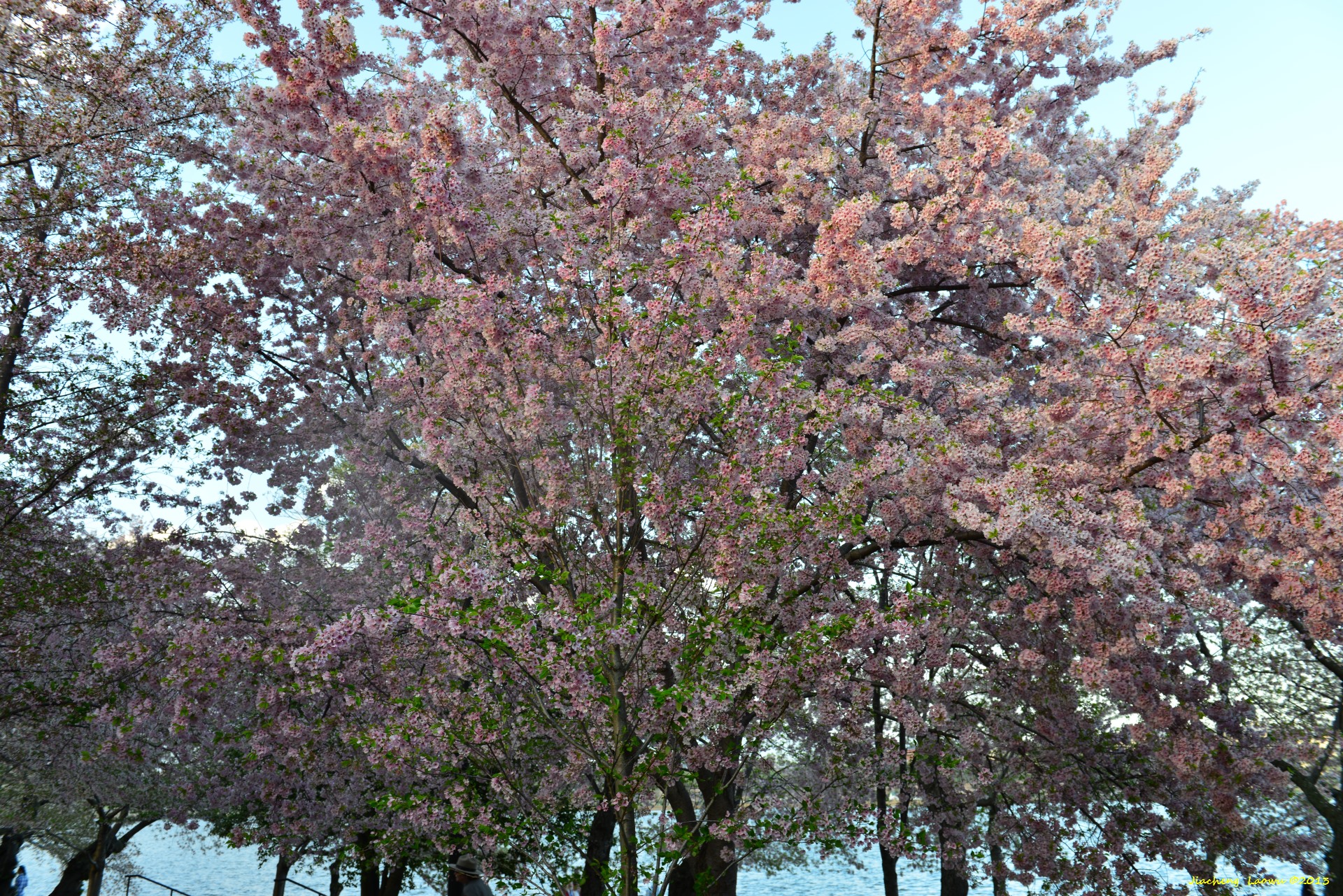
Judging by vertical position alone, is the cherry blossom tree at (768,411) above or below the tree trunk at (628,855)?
above

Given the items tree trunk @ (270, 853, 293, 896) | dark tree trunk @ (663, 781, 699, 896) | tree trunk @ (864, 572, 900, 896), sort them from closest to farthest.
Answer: dark tree trunk @ (663, 781, 699, 896)
tree trunk @ (864, 572, 900, 896)
tree trunk @ (270, 853, 293, 896)

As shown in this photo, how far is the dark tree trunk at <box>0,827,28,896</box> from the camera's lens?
2030 centimetres

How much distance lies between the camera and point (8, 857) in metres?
20.8

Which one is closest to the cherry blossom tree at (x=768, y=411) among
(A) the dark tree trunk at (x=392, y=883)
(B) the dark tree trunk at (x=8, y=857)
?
(A) the dark tree trunk at (x=392, y=883)

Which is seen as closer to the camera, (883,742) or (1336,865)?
(1336,865)

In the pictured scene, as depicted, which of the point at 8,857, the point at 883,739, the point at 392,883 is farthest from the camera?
the point at 8,857

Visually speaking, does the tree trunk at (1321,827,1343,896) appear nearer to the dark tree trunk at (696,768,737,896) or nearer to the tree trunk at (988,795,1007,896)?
the tree trunk at (988,795,1007,896)

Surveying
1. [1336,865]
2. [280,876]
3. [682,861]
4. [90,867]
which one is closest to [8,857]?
[90,867]

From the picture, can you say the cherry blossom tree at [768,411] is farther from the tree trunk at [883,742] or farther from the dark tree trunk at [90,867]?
the dark tree trunk at [90,867]

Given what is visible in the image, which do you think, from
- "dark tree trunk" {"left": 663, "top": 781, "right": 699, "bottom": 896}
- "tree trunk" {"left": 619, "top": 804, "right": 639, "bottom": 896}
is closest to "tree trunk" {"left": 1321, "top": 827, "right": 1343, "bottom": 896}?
"dark tree trunk" {"left": 663, "top": 781, "right": 699, "bottom": 896}

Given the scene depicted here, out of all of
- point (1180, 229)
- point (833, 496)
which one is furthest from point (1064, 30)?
point (833, 496)

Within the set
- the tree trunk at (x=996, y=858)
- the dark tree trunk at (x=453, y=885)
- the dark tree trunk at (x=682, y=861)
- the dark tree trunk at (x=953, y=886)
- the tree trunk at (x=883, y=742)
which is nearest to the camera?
the dark tree trunk at (x=682, y=861)

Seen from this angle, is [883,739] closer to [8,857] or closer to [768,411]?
[768,411]

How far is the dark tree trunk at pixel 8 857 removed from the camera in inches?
799
